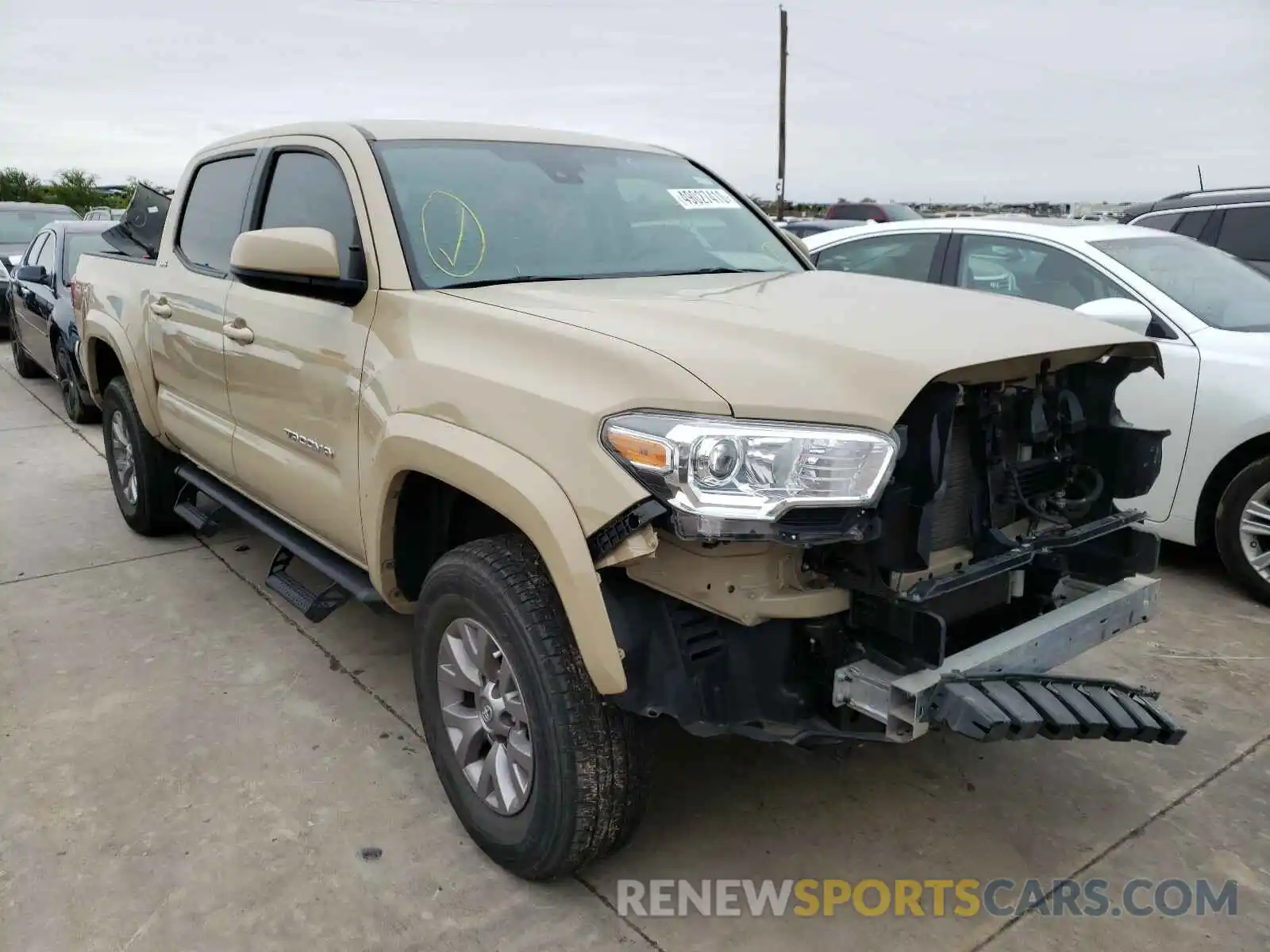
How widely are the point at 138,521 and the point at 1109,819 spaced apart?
4.73 m

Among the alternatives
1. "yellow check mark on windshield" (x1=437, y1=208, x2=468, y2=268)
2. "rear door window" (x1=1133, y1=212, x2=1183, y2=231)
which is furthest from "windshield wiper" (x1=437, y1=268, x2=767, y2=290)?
"rear door window" (x1=1133, y1=212, x2=1183, y2=231)

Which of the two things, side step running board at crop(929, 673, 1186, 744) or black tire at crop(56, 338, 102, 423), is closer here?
side step running board at crop(929, 673, 1186, 744)

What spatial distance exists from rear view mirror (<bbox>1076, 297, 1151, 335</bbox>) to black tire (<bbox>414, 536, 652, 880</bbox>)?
9.04 ft

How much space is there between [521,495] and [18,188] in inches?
1454

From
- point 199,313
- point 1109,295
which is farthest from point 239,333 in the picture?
point 1109,295

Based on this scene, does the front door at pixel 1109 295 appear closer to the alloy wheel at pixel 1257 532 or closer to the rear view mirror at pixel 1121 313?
the rear view mirror at pixel 1121 313

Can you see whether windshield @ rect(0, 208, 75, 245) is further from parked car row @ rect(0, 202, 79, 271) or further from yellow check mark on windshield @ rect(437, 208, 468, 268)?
yellow check mark on windshield @ rect(437, 208, 468, 268)

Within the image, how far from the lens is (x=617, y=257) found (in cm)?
332

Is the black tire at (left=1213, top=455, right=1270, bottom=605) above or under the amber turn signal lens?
under

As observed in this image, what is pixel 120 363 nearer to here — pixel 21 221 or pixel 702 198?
pixel 702 198

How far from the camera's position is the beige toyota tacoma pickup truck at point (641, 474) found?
2174mm

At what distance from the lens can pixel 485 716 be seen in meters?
2.69

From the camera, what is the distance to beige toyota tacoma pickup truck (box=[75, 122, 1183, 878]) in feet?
7.13

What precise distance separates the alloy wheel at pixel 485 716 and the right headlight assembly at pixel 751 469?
683mm
